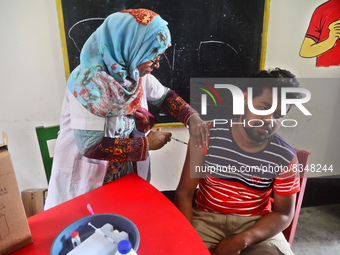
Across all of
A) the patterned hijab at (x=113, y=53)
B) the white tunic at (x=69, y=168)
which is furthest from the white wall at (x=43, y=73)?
the patterned hijab at (x=113, y=53)

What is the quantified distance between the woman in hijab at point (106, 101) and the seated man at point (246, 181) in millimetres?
328

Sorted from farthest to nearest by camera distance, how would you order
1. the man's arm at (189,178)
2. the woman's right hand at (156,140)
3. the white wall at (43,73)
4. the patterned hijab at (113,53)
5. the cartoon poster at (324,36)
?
1. the cartoon poster at (324,36)
2. the white wall at (43,73)
3. the man's arm at (189,178)
4. the woman's right hand at (156,140)
5. the patterned hijab at (113,53)

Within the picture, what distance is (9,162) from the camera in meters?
0.58

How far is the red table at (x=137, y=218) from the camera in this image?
68cm

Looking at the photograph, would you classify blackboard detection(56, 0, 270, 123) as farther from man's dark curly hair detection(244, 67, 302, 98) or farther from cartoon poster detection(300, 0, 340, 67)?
man's dark curly hair detection(244, 67, 302, 98)

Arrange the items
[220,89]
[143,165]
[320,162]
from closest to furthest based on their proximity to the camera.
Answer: [143,165] → [220,89] → [320,162]

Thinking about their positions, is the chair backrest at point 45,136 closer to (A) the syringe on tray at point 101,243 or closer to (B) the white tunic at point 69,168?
(B) the white tunic at point 69,168

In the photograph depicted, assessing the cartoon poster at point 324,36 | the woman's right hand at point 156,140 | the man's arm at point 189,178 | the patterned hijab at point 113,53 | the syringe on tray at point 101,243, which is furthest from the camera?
the cartoon poster at point 324,36

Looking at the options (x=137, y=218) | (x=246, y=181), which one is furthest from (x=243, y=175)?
(x=137, y=218)

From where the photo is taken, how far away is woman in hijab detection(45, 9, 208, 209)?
90cm

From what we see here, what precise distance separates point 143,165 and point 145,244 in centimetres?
68

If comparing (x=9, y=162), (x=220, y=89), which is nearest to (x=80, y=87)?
(x=9, y=162)

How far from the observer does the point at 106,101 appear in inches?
36.5

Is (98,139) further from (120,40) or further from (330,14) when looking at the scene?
(330,14)
